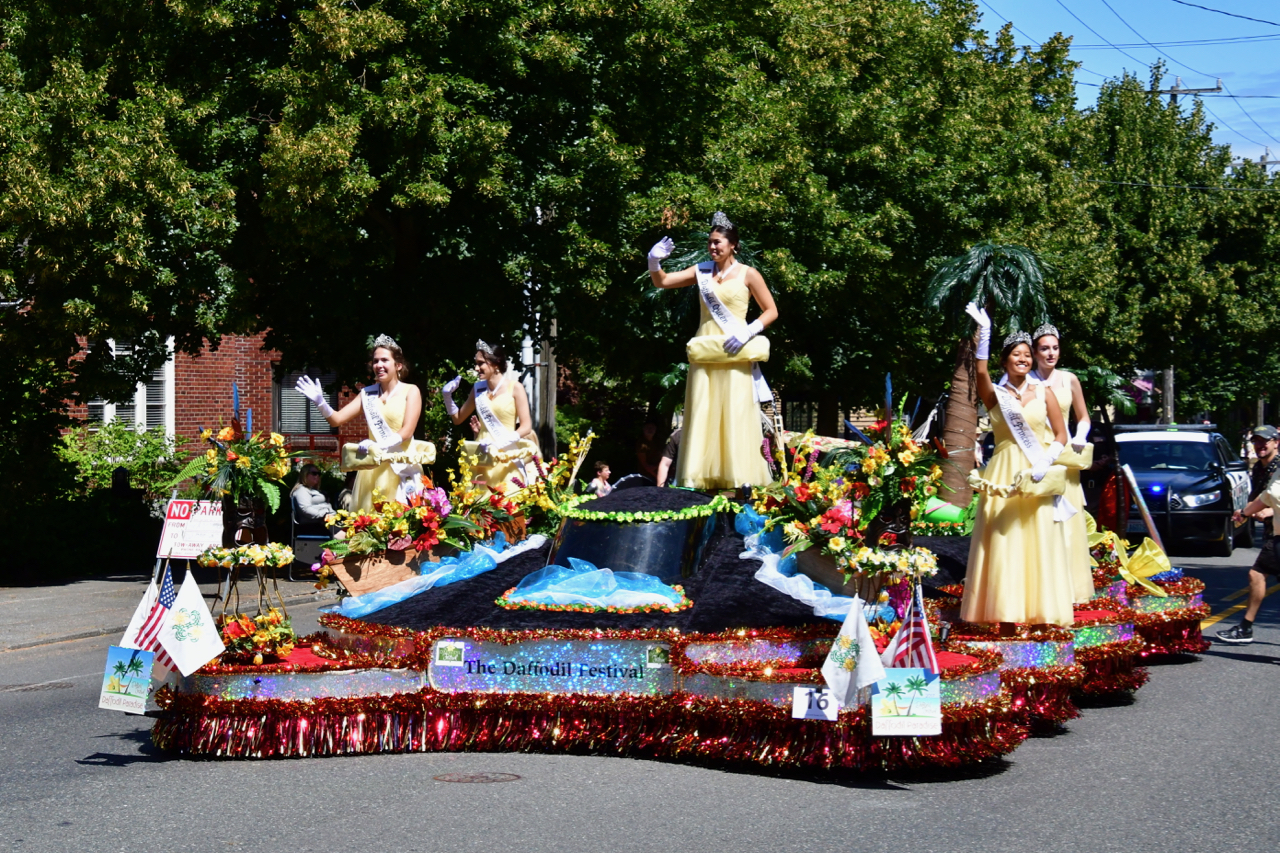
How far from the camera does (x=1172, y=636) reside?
10969 millimetres

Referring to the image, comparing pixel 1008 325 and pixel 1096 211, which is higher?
pixel 1096 211

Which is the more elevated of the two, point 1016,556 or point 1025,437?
point 1025,437

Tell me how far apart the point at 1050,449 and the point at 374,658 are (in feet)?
14.5

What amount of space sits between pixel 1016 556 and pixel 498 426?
14.8ft

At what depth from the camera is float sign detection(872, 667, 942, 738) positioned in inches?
270

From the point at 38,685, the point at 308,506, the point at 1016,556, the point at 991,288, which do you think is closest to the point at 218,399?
the point at 308,506

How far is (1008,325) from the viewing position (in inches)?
779

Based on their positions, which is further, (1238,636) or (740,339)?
(1238,636)

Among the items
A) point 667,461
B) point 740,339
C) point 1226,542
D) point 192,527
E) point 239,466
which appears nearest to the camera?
point 192,527

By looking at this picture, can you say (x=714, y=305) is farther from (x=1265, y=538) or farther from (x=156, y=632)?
(x=1265, y=538)

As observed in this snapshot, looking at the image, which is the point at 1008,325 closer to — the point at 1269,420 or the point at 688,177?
the point at 688,177

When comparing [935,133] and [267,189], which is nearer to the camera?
[267,189]

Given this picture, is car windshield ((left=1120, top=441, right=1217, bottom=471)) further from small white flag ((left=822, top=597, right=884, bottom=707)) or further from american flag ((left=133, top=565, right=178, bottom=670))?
american flag ((left=133, top=565, right=178, bottom=670))

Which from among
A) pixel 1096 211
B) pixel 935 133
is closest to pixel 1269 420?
pixel 1096 211
